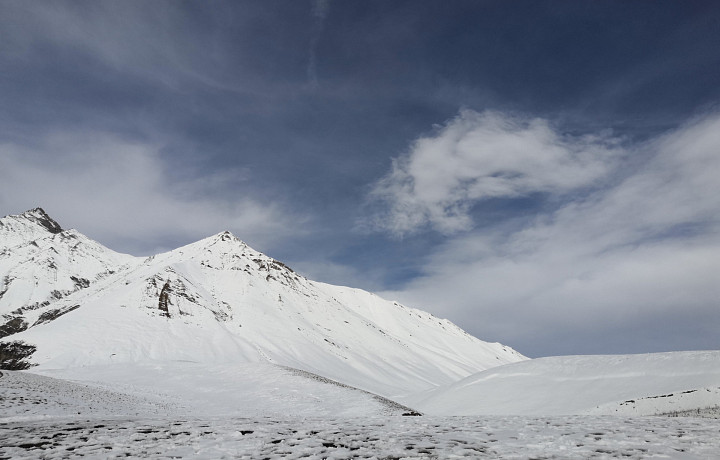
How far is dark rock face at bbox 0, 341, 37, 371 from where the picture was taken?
7106 cm

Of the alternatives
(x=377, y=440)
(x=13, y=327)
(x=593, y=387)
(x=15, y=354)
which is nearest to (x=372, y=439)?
(x=377, y=440)

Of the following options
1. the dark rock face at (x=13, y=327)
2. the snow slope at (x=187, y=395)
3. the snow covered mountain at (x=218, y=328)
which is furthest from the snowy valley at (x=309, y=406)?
the dark rock face at (x=13, y=327)

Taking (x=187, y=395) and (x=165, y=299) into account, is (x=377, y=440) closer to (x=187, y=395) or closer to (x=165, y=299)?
(x=187, y=395)

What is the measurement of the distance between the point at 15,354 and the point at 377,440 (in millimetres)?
Answer: 91730

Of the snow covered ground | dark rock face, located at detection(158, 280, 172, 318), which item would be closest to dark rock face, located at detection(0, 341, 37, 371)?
dark rock face, located at detection(158, 280, 172, 318)

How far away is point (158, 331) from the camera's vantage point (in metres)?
102

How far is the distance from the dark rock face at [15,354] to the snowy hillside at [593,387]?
73239 millimetres

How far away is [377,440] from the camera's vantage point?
35.7ft

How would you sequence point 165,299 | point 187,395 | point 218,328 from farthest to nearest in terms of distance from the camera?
point 218,328
point 165,299
point 187,395

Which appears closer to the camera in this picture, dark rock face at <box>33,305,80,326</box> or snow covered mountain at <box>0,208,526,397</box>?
snow covered mountain at <box>0,208,526,397</box>

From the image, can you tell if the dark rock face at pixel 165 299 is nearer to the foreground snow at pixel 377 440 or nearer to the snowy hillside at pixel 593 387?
the snowy hillside at pixel 593 387

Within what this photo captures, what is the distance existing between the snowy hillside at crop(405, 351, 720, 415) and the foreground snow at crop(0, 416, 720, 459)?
1044 cm

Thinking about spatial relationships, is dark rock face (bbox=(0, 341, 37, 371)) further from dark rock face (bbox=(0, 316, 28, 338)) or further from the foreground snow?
the foreground snow

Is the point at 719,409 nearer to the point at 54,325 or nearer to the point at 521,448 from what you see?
the point at 521,448
